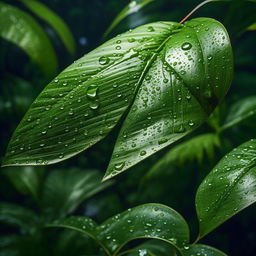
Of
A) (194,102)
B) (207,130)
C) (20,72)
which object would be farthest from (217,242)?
(20,72)

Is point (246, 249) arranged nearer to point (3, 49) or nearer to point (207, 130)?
point (207, 130)

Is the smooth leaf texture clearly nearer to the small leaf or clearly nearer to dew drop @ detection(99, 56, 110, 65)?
the small leaf

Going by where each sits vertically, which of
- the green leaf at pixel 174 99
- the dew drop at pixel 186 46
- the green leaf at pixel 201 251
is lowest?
the green leaf at pixel 201 251

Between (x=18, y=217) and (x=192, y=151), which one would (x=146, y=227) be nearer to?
(x=192, y=151)

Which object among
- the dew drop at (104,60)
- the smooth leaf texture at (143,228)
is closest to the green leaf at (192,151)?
the smooth leaf texture at (143,228)

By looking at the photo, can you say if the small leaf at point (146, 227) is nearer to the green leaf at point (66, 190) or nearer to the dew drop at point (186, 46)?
the dew drop at point (186, 46)

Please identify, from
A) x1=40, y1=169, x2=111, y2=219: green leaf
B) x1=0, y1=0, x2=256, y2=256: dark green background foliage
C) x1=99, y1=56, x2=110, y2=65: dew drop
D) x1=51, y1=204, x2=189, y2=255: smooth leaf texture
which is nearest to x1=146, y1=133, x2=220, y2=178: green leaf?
x1=0, y1=0, x2=256, y2=256: dark green background foliage
